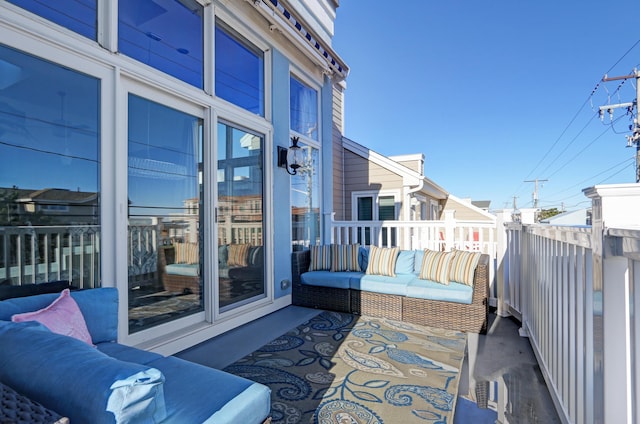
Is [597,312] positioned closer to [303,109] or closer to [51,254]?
[51,254]

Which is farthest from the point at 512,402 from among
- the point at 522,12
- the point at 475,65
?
the point at 475,65

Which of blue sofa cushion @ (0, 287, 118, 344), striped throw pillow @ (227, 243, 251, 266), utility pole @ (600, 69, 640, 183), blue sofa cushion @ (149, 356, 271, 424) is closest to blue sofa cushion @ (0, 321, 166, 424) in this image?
blue sofa cushion @ (149, 356, 271, 424)

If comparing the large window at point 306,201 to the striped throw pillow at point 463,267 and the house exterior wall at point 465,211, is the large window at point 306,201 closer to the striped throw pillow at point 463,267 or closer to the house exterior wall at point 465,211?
the striped throw pillow at point 463,267

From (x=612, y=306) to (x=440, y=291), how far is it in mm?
2339

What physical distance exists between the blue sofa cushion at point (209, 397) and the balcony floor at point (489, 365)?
3.90 feet

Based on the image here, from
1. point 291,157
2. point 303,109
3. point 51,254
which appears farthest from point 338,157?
point 51,254

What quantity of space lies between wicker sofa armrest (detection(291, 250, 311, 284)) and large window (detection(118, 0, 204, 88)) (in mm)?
2500

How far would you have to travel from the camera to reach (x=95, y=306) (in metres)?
1.78

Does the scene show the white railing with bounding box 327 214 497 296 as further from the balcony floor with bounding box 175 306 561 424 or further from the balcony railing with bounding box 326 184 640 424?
the balcony railing with bounding box 326 184 640 424

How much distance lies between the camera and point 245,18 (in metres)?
3.58

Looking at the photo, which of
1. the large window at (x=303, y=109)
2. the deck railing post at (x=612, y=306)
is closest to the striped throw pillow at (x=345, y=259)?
the large window at (x=303, y=109)

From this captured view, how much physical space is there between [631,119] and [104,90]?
13799 mm

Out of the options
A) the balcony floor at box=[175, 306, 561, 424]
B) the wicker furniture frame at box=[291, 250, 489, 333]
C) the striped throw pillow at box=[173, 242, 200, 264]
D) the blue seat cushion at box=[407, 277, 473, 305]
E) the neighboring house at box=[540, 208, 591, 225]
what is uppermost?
the neighboring house at box=[540, 208, 591, 225]

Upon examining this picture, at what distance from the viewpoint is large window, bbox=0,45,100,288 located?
1873mm
